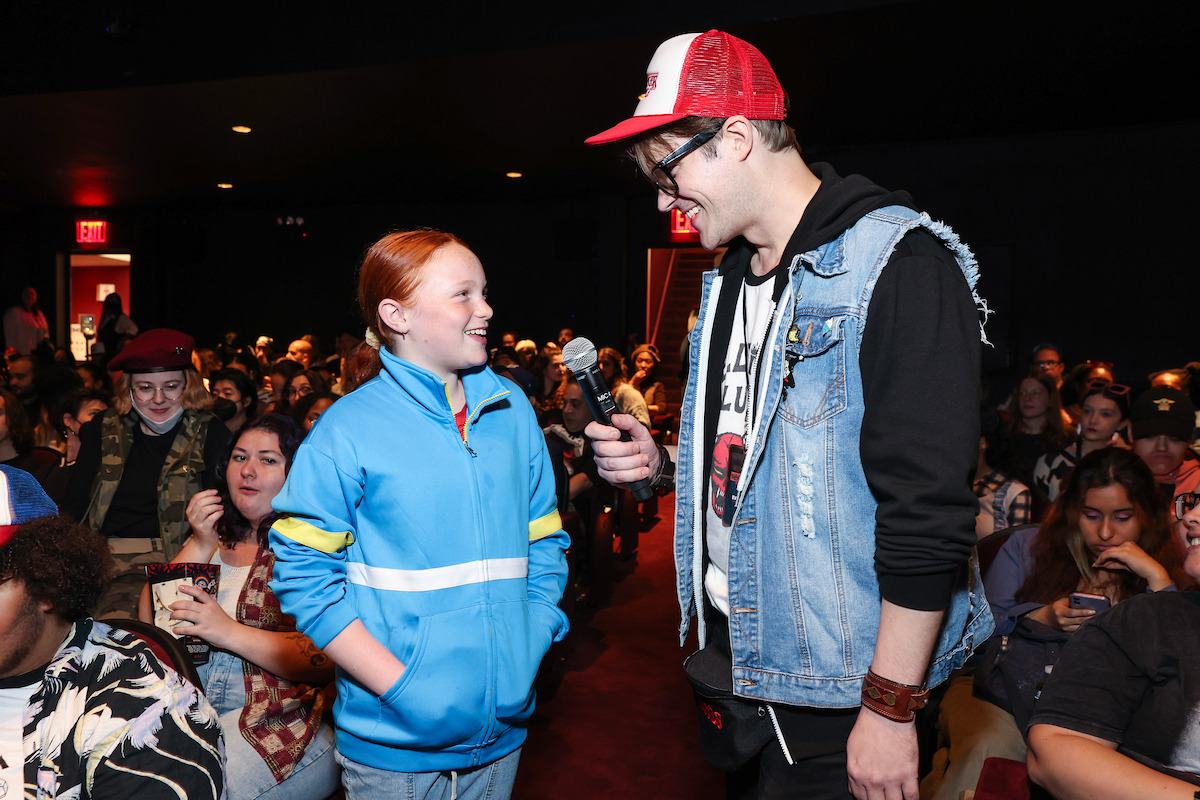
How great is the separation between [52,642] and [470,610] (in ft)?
2.26

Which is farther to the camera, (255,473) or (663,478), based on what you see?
(255,473)

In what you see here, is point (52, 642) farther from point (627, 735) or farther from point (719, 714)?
point (627, 735)

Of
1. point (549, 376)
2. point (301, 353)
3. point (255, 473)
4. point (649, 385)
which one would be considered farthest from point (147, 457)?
point (649, 385)

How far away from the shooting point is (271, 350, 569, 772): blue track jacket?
146 centimetres

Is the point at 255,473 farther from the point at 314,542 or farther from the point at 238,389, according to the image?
the point at 238,389

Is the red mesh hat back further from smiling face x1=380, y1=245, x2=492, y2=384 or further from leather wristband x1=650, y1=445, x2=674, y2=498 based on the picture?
leather wristband x1=650, y1=445, x2=674, y2=498

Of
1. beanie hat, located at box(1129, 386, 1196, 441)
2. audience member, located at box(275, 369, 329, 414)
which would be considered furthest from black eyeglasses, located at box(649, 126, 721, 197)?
audience member, located at box(275, 369, 329, 414)

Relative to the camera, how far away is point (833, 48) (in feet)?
21.9

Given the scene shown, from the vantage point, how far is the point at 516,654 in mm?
1586

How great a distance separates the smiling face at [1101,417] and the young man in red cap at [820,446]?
3912 millimetres

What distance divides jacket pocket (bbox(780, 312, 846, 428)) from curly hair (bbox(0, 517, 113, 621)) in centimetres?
120

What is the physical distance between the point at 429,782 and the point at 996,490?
3195mm

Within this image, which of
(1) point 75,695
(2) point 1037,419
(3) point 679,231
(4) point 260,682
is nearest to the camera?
(1) point 75,695

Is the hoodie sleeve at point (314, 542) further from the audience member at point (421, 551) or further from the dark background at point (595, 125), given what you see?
the dark background at point (595, 125)
